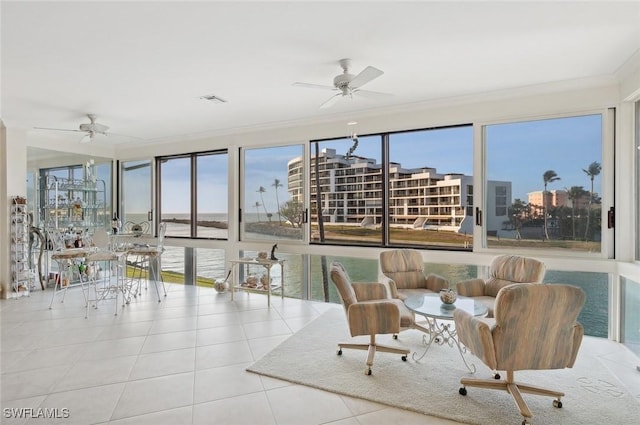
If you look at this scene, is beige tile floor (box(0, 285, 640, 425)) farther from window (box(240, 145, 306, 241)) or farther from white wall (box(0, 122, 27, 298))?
window (box(240, 145, 306, 241))

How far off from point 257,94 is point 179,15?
1.68 meters

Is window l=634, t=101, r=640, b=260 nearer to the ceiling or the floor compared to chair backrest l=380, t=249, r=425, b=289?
nearer to the ceiling

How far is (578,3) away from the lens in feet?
7.58

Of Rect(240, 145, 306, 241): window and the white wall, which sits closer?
the white wall

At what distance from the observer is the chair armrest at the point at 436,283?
12.7ft

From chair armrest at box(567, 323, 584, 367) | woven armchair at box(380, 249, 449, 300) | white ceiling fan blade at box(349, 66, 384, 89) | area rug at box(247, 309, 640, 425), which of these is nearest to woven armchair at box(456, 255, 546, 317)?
woven armchair at box(380, 249, 449, 300)

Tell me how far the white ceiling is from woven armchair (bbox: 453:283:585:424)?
6.49 ft

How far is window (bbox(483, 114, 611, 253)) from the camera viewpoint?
3770mm

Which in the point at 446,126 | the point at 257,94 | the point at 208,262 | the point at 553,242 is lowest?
the point at 208,262

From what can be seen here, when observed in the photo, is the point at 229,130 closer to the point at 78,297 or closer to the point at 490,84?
the point at 78,297

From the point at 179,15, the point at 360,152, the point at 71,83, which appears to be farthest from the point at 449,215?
the point at 71,83

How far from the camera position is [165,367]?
2982mm

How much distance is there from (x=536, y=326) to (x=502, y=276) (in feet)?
5.16

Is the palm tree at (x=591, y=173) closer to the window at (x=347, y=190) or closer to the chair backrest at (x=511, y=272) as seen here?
the chair backrest at (x=511, y=272)
